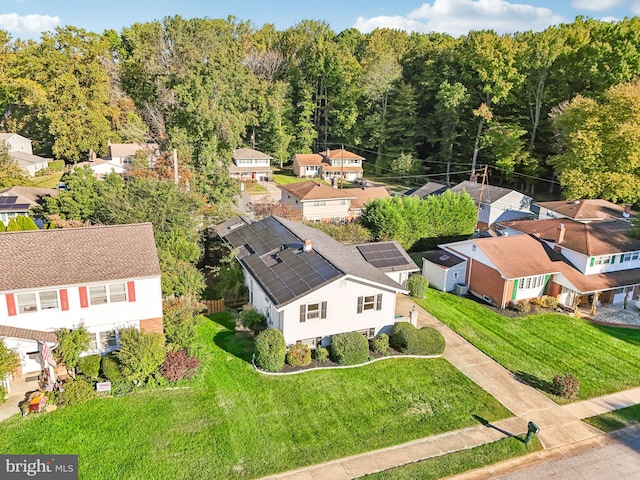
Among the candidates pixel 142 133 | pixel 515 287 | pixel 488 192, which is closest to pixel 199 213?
pixel 142 133

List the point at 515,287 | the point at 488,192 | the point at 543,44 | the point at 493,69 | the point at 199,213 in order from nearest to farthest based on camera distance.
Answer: the point at 515,287
the point at 199,213
the point at 488,192
the point at 543,44
the point at 493,69

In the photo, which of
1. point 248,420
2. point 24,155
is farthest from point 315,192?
point 24,155

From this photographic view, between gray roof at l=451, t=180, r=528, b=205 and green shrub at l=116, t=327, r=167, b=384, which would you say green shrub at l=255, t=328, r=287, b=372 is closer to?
green shrub at l=116, t=327, r=167, b=384

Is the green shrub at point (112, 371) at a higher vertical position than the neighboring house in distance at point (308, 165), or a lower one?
lower

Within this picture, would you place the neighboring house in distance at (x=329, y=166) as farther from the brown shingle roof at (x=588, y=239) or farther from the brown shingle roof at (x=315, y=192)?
the brown shingle roof at (x=588, y=239)

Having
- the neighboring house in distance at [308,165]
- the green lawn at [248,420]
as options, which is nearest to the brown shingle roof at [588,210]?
the green lawn at [248,420]

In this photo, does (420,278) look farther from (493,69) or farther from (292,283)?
(493,69)

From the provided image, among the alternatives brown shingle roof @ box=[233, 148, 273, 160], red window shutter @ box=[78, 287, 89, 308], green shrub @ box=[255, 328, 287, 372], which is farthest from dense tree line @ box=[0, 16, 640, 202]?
green shrub @ box=[255, 328, 287, 372]
